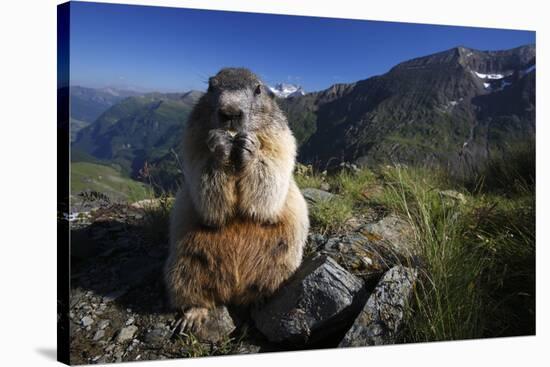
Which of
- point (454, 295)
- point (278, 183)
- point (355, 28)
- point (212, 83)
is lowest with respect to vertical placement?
point (454, 295)

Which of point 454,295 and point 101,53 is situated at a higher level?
point 101,53

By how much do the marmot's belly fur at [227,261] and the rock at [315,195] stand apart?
4.31 feet

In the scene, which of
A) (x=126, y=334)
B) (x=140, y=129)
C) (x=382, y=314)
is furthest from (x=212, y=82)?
(x=382, y=314)

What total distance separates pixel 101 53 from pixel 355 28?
2476 millimetres

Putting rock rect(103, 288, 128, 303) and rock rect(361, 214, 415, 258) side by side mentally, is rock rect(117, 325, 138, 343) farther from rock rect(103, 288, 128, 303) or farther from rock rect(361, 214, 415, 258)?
rock rect(361, 214, 415, 258)

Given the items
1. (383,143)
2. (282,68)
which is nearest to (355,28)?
(282,68)

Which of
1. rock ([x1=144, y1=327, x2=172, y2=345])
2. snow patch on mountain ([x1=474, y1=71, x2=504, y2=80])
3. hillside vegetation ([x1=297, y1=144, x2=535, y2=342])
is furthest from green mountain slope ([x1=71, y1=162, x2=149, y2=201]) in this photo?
snow patch on mountain ([x1=474, y1=71, x2=504, y2=80])

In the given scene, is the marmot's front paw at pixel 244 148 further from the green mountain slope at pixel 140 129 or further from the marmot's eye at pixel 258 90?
the green mountain slope at pixel 140 129

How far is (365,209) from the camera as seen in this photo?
18.4ft

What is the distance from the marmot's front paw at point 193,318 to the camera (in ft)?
13.3

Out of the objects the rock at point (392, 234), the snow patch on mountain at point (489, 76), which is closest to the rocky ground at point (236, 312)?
the rock at point (392, 234)

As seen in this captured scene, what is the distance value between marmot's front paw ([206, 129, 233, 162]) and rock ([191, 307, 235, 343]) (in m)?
1.29

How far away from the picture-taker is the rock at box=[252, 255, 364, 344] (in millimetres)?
4062

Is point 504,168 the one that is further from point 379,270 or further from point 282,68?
point 282,68
